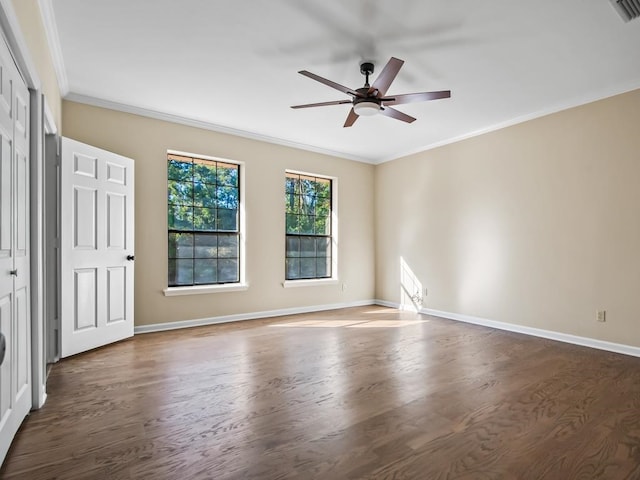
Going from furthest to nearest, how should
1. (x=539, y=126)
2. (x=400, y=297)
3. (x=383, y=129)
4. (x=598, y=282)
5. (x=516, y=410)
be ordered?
(x=400, y=297) < (x=383, y=129) < (x=539, y=126) < (x=598, y=282) < (x=516, y=410)

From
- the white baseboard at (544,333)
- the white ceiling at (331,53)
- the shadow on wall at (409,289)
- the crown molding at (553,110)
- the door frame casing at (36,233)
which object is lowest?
the white baseboard at (544,333)

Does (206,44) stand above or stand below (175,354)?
above

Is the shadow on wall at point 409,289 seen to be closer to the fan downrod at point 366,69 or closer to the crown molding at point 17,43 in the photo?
the fan downrod at point 366,69

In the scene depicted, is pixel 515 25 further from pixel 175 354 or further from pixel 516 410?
pixel 175 354

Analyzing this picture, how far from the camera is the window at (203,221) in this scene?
4723 millimetres

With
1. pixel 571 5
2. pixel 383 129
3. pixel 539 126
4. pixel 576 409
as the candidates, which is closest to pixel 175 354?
pixel 576 409

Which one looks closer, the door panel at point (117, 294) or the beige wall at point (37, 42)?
the beige wall at point (37, 42)

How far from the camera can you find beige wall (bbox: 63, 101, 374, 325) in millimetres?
4320

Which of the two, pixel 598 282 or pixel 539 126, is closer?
pixel 598 282

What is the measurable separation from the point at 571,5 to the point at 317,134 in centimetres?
328

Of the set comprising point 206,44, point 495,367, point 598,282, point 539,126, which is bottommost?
point 495,367

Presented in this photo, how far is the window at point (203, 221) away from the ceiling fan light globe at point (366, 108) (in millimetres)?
2484

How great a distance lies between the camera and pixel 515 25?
2680 millimetres

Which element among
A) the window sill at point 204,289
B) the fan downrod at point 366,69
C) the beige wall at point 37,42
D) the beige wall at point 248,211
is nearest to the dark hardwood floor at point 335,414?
the window sill at point 204,289
